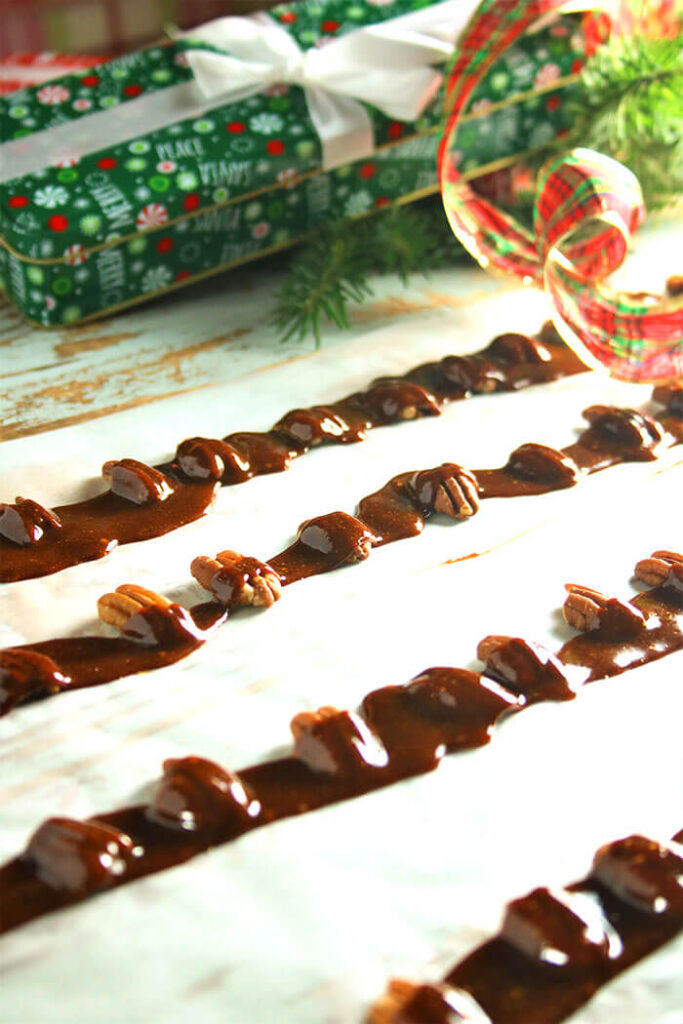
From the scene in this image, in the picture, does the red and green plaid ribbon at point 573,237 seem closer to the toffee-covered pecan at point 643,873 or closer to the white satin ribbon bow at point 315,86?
the white satin ribbon bow at point 315,86

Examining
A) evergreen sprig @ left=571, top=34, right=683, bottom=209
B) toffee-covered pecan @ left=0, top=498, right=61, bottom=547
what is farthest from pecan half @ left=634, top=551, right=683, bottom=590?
evergreen sprig @ left=571, top=34, right=683, bottom=209

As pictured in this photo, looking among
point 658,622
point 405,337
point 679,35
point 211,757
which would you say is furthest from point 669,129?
point 211,757

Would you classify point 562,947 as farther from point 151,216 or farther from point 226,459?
point 151,216

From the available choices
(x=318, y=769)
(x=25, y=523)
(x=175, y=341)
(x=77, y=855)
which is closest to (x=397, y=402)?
(x=175, y=341)

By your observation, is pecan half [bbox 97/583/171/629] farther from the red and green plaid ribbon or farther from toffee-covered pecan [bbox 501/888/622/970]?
the red and green plaid ribbon

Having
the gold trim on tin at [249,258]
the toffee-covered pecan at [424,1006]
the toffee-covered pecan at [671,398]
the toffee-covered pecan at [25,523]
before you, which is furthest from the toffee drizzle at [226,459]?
the toffee-covered pecan at [424,1006]

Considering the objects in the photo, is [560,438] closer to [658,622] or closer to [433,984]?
[658,622]

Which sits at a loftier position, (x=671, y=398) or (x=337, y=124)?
(x=337, y=124)
